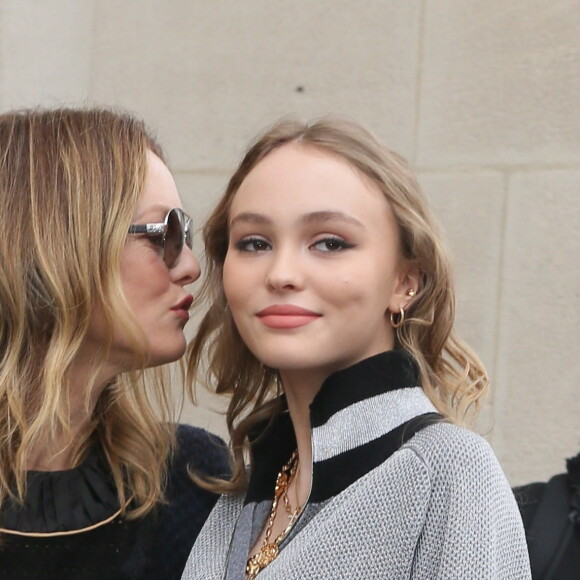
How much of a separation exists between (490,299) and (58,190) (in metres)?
1.89

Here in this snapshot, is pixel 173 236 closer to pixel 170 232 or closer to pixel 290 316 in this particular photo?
pixel 170 232

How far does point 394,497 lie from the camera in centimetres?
192

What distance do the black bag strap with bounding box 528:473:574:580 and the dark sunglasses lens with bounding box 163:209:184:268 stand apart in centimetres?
106

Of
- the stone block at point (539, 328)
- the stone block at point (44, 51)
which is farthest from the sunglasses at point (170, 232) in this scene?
the stone block at point (44, 51)

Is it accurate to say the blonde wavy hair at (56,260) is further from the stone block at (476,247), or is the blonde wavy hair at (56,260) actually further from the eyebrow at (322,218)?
the stone block at (476,247)

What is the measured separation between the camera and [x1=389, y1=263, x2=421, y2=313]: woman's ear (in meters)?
2.21

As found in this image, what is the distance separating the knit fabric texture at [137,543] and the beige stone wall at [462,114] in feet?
4.52

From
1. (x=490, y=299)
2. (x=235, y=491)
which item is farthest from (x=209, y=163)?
(x=235, y=491)

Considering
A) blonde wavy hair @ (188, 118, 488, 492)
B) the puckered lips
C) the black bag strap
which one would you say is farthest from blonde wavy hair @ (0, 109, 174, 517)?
the black bag strap

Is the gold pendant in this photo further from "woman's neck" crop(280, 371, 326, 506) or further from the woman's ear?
the woman's ear

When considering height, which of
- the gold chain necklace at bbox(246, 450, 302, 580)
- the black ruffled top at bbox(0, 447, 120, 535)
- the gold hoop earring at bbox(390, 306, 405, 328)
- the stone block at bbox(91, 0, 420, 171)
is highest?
the stone block at bbox(91, 0, 420, 171)

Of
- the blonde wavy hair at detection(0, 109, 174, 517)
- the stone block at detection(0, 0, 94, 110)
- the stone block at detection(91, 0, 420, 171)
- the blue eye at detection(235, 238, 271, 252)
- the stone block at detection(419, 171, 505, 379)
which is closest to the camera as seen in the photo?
the blue eye at detection(235, 238, 271, 252)

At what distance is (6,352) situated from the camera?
8.89 feet

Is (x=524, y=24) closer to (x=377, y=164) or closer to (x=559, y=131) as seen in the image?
(x=559, y=131)
